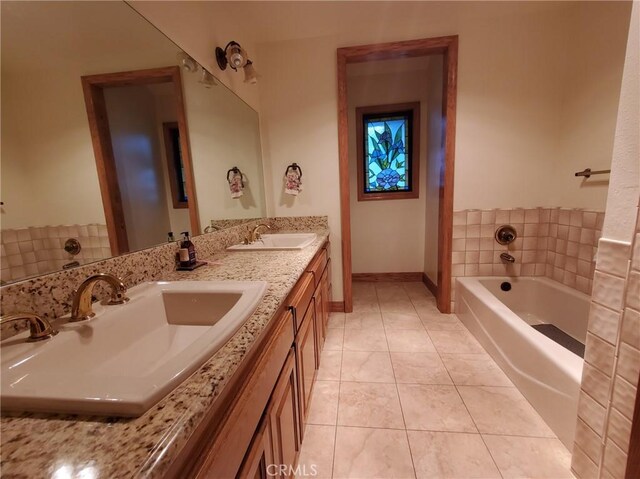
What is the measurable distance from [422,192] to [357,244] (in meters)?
Answer: 1.02

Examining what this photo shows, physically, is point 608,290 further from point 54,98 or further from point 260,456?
point 54,98

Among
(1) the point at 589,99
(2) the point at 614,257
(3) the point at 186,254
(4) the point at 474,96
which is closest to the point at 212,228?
(3) the point at 186,254

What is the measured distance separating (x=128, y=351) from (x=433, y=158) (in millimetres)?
2938

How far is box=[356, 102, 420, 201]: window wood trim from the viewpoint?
3107 mm

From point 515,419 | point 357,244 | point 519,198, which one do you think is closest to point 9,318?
point 515,419

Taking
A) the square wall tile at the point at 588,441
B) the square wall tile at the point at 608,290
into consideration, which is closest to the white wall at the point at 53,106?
the square wall tile at the point at 608,290

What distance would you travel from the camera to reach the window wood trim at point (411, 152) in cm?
311

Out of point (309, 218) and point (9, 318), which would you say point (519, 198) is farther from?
point (9, 318)

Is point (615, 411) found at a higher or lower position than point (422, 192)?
lower

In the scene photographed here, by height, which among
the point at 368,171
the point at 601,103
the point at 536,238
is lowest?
the point at 536,238

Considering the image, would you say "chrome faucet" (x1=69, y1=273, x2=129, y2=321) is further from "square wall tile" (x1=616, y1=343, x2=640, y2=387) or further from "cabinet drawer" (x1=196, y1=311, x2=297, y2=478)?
"square wall tile" (x1=616, y1=343, x2=640, y2=387)

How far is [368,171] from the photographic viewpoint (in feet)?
10.9

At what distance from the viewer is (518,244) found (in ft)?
7.51

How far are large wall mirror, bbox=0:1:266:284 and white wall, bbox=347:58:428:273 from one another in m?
2.17
